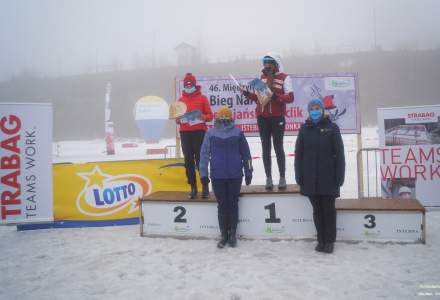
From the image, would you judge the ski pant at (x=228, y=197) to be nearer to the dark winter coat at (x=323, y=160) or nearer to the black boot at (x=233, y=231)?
the black boot at (x=233, y=231)

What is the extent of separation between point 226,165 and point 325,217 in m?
1.43

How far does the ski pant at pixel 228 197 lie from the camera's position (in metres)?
4.34

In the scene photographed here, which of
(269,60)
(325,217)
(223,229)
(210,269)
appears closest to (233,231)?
(223,229)

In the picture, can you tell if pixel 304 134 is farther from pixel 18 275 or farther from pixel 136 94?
pixel 136 94

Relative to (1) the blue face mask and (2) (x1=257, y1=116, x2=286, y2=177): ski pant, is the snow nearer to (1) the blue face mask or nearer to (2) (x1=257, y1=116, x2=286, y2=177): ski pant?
(2) (x1=257, y1=116, x2=286, y2=177): ski pant

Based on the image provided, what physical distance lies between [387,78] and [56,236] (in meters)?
59.6

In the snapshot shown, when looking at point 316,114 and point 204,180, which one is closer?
point 316,114

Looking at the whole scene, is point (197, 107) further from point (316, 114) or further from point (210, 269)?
point (210, 269)

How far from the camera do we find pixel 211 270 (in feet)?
12.0

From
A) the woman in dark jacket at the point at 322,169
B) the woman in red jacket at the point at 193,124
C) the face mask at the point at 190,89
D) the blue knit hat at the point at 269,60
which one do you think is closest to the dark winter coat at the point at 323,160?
the woman in dark jacket at the point at 322,169

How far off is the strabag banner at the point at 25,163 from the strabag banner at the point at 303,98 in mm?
2568

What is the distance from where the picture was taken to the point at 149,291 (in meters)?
3.22

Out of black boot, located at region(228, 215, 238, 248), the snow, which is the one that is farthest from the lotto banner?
black boot, located at region(228, 215, 238, 248)

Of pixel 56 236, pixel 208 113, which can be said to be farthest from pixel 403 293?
pixel 56 236
